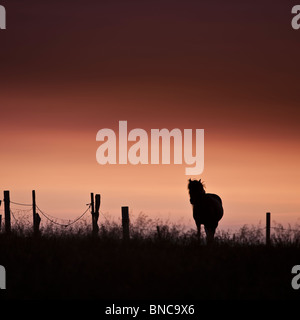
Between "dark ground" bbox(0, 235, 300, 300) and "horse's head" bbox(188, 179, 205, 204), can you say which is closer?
A: "dark ground" bbox(0, 235, 300, 300)

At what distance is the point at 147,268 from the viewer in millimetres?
13297

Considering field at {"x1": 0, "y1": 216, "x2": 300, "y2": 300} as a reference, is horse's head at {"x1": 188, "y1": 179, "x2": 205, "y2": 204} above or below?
above

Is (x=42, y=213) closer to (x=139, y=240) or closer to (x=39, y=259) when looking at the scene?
(x=139, y=240)

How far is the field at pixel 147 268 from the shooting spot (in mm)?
12086

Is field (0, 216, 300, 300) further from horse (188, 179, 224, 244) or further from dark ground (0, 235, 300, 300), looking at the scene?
horse (188, 179, 224, 244)

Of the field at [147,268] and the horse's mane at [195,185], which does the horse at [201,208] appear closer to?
the horse's mane at [195,185]

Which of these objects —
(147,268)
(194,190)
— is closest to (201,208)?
(194,190)

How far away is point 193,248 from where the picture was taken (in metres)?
16.5

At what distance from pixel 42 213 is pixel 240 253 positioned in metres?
12.9

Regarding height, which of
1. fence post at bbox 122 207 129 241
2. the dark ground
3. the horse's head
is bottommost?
the dark ground

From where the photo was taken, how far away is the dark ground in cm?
1207

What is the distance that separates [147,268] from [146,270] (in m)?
0.15

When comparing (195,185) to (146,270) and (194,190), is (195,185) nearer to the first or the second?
(194,190)

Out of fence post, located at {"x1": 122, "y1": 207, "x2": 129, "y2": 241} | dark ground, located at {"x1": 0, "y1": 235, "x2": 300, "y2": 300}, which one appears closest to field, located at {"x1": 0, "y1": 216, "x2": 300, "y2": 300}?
dark ground, located at {"x1": 0, "y1": 235, "x2": 300, "y2": 300}
